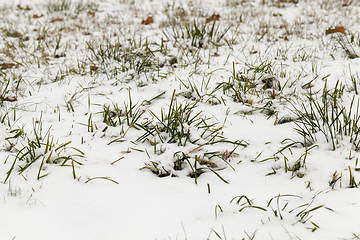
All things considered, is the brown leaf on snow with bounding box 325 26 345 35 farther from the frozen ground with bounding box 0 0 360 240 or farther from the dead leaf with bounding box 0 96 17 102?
the dead leaf with bounding box 0 96 17 102

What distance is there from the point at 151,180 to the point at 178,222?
1.31 feet

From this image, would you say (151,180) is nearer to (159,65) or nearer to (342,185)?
(342,185)

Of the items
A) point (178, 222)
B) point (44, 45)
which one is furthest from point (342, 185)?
point (44, 45)

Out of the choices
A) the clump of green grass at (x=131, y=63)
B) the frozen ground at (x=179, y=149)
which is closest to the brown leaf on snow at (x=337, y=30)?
the frozen ground at (x=179, y=149)

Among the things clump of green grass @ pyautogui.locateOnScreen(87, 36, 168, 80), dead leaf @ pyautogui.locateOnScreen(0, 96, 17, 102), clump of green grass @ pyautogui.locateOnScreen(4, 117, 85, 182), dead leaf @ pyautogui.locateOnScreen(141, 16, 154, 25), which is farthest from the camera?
dead leaf @ pyautogui.locateOnScreen(141, 16, 154, 25)

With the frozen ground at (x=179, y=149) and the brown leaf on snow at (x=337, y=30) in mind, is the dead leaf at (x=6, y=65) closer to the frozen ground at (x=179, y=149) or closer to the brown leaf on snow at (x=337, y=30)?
the frozen ground at (x=179, y=149)

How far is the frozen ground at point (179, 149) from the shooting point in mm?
1492

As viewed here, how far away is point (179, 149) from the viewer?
201 centimetres

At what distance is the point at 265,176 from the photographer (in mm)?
1814

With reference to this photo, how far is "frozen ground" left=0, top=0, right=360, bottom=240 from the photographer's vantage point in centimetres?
149

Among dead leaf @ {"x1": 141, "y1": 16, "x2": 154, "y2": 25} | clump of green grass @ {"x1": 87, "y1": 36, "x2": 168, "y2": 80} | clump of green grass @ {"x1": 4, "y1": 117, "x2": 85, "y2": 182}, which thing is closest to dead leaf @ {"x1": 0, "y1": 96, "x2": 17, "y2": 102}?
clump of green grass @ {"x1": 4, "y1": 117, "x2": 85, "y2": 182}

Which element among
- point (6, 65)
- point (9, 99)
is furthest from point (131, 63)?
point (6, 65)

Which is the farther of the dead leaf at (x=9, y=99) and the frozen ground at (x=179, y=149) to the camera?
the dead leaf at (x=9, y=99)

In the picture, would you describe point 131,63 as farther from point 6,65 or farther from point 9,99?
point 6,65
